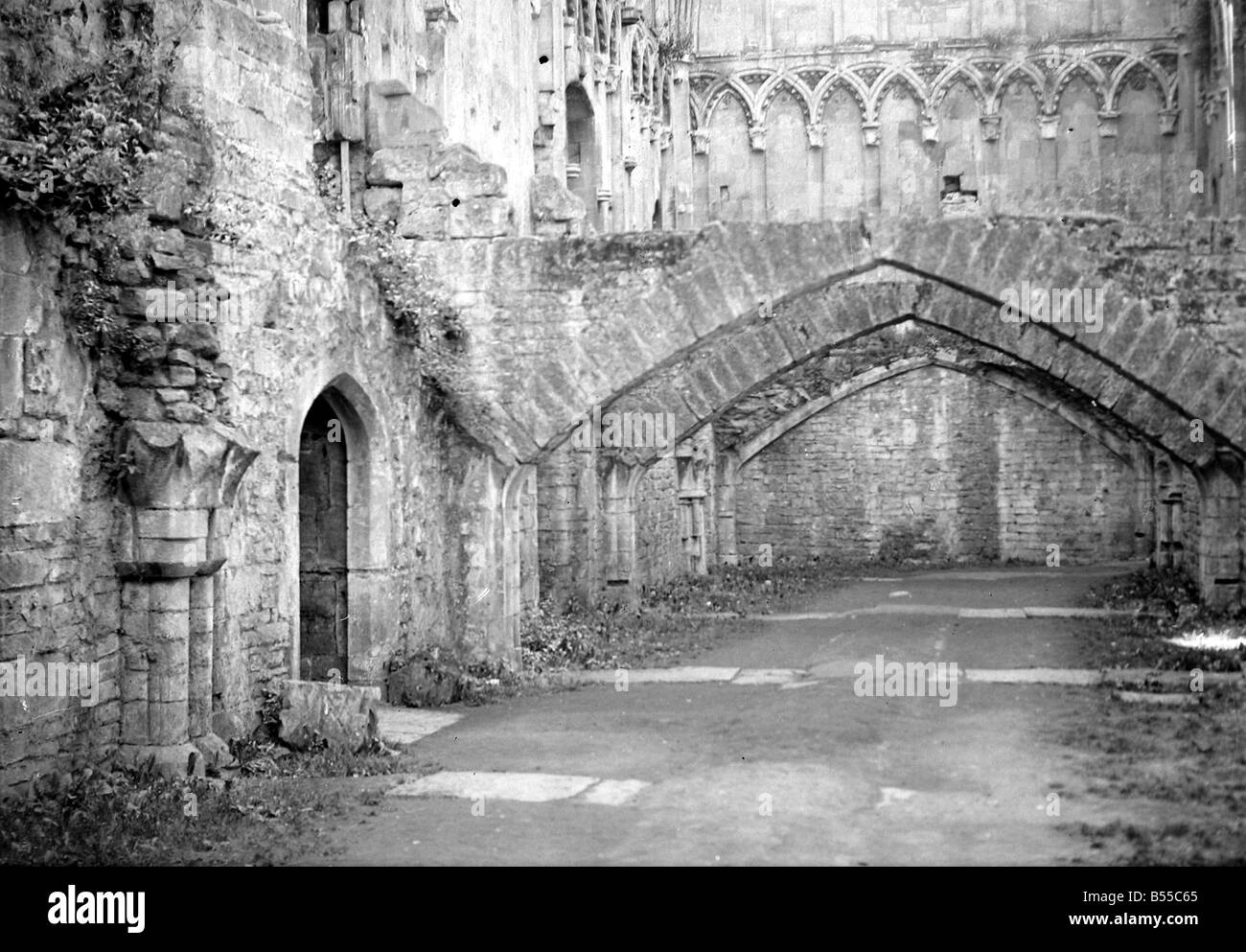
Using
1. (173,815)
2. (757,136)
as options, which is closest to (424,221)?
(173,815)

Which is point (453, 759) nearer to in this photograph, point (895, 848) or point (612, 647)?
point (895, 848)

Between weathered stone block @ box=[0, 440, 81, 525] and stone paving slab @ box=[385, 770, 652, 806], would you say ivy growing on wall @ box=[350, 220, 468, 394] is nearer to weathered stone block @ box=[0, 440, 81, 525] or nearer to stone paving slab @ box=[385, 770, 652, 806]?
weathered stone block @ box=[0, 440, 81, 525]

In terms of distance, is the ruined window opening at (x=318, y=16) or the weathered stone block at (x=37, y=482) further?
the ruined window opening at (x=318, y=16)

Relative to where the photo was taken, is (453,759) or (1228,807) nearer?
(1228,807)

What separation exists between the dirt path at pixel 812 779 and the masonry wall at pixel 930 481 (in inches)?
529

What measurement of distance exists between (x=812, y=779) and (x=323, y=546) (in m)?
4.47

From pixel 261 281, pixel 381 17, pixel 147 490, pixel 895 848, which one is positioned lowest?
pixel 895 848

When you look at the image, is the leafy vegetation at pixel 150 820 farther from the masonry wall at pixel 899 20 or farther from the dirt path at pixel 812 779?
the masonry wall at pixel 899 20

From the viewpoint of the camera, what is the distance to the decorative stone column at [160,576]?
318 inches

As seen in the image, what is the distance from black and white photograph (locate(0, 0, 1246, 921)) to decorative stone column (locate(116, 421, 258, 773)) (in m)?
0.02

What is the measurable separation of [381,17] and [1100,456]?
53.5 ft

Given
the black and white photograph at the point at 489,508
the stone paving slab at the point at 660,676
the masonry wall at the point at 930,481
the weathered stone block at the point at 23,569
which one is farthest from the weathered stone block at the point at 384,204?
the masonry wall at the point at 930,481

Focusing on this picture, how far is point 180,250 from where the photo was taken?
848 centimetres

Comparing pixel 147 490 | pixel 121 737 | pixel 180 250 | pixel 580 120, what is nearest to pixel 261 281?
pixel 180 250
